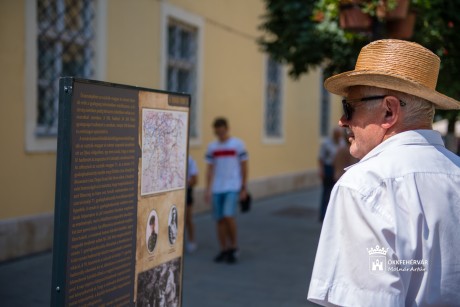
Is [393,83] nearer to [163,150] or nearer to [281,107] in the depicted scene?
[163,150]

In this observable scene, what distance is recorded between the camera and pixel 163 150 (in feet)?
9.24

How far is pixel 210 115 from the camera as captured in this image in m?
10.7

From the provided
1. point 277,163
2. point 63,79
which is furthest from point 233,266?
point 277,163

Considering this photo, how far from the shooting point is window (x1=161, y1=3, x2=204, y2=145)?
9594mm

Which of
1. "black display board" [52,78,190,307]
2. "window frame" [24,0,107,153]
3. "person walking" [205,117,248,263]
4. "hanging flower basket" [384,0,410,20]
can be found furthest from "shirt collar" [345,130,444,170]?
"window frame" [24,0,107,153]

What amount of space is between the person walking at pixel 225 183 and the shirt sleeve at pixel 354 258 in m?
5.15

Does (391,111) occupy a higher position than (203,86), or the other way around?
(203,86)

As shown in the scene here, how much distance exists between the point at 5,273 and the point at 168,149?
389 centimetres

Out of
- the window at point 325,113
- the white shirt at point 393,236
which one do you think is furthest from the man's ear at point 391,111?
the window at point 325,113

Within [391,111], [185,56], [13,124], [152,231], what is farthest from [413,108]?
[185,56]

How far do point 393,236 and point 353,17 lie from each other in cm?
409

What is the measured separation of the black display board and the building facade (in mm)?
3972

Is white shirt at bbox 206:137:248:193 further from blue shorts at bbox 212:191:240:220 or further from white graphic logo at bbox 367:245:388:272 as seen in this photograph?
white graphic logo at bbox 367:245:388:272

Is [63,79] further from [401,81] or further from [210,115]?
[210,115]
